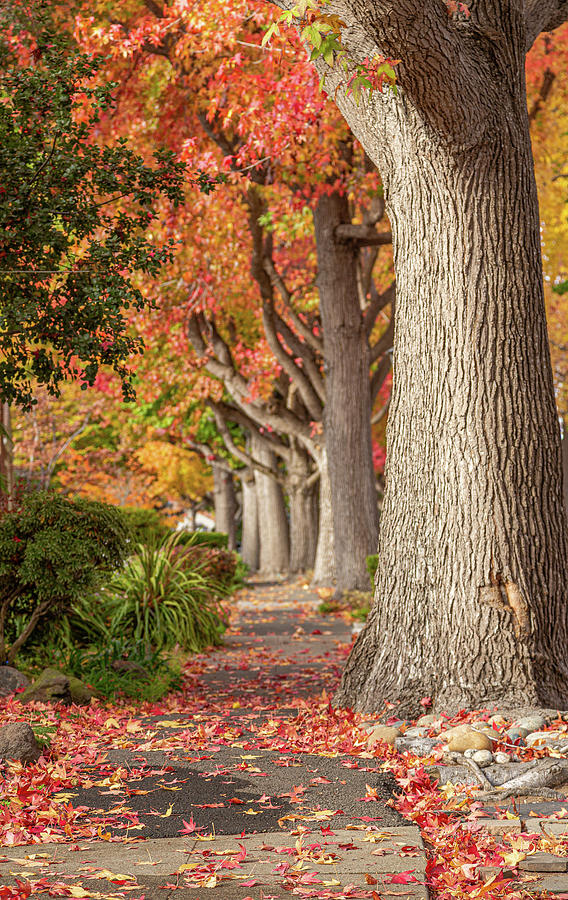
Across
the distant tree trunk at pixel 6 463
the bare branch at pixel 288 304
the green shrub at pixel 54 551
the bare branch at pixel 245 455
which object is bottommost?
the green shrub at pixel 54 551

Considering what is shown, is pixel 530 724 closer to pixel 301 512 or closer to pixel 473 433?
pixel 473 433

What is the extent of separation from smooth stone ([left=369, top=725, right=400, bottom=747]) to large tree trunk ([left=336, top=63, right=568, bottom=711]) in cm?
41

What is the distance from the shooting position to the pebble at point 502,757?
4742 millimetres

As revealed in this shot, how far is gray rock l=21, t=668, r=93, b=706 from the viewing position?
247 inches

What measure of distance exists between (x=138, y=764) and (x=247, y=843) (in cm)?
141

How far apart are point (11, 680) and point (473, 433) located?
146 inches

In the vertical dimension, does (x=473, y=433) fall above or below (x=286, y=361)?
below

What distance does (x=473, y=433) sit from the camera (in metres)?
5.65

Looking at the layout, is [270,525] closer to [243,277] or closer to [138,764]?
[243,277]

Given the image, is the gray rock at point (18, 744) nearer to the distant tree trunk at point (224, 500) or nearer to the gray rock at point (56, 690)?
the gray rock at point (56, 690)

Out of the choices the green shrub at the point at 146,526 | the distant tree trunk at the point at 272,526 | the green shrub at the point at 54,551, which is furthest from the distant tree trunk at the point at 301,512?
the green shrub at the point at 54,551

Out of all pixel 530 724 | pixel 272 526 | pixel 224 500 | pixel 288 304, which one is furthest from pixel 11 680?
pixel 224 500

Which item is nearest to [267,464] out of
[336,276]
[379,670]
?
[336,276]

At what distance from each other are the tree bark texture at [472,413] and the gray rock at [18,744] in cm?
217
